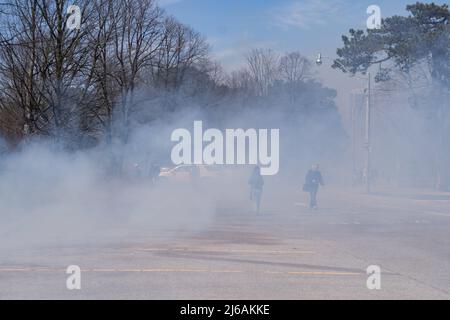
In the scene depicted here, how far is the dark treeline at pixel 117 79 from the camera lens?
1862cm

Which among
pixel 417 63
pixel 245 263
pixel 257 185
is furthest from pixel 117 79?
pixel 417 63

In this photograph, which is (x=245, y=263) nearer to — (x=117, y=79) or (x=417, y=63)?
(x=117, y=79)

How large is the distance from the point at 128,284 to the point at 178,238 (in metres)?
5.34

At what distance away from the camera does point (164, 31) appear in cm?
2070

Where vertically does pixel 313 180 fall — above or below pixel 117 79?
below

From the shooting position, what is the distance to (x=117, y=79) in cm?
2147

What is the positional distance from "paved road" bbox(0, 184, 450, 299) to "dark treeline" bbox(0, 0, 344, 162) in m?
4.08

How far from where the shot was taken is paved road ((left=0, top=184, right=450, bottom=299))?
26.5 feet

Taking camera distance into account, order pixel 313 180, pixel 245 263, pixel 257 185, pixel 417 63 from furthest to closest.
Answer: pixel 417 63, pixel 313 180, pixel 257 185, pixel 245 263

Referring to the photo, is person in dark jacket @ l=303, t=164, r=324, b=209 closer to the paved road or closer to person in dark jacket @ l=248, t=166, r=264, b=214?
person in dark jacket @ l=248, t=166, r=264, b=214

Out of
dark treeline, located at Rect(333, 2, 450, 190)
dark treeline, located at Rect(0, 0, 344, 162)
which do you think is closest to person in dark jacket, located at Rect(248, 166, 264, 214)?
dark treeline, located at Rect(0, 0, 344, 162)

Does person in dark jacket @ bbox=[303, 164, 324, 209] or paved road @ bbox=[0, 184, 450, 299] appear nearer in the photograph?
paved road @ bbox=[0, 184, 450, 299]

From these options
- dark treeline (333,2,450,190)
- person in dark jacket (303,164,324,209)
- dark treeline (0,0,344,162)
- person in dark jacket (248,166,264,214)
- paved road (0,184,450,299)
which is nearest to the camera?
paved road (0,184,450,299)

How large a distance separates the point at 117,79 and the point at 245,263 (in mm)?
12567
